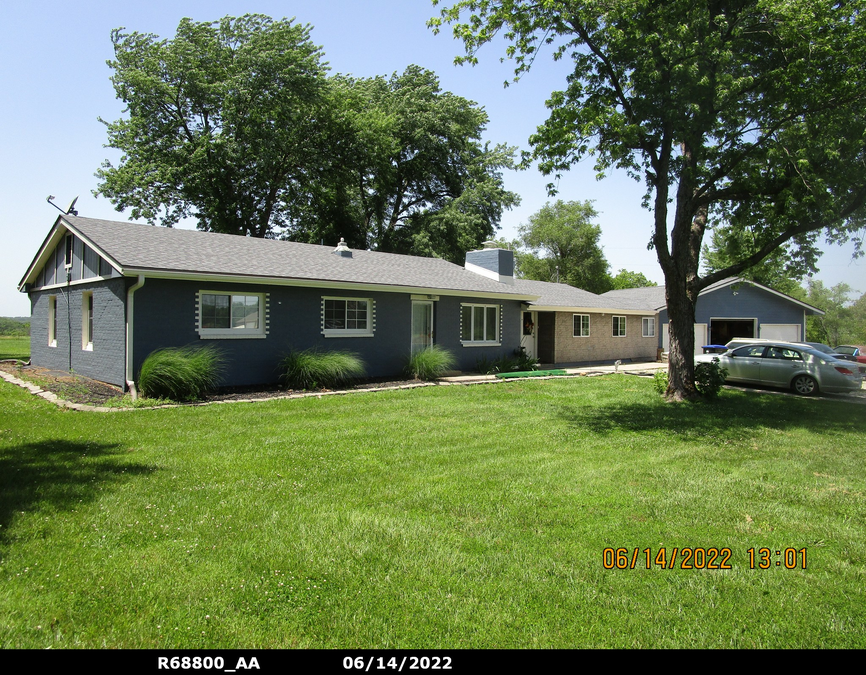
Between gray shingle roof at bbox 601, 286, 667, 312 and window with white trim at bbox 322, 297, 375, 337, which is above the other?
gray shingle roof at bbox 601, 286, 667, 312

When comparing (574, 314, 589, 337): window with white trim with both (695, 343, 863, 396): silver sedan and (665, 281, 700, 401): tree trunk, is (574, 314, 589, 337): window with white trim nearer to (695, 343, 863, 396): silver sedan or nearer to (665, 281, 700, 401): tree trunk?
(695, 343, 863, 396): silver sedan

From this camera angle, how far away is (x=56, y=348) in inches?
666

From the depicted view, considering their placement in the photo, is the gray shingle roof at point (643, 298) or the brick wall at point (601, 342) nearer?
the brick wall at point (601, 342)

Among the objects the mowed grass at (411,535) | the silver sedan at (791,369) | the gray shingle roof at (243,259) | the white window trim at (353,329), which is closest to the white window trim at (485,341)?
the gray shingle roof at (243,259)

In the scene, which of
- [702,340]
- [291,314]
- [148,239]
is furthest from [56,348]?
[702,340]

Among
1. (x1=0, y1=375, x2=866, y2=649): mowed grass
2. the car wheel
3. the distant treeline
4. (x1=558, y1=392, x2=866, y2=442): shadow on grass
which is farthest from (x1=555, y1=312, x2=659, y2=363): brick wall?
the distant treeline

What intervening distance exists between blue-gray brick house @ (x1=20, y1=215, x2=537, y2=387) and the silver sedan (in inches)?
283

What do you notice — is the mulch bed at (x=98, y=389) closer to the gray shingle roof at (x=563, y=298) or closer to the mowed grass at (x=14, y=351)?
the gray shingle roof at (x=563, y=298)

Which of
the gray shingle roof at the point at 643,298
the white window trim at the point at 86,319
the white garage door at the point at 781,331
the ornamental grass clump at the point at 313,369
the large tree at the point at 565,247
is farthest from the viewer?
the large tree at the point at 565,247

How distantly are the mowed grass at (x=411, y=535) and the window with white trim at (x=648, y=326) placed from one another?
19606mm

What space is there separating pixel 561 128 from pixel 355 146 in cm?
2475

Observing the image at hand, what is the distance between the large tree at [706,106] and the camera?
34.6ft

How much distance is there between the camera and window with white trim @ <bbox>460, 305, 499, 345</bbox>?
19.3 meters

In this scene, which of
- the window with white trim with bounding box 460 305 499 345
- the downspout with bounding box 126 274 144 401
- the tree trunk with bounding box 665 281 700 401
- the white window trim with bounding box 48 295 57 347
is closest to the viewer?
the downspout with bounding box 126 274 144 401
